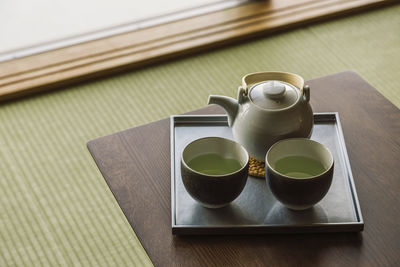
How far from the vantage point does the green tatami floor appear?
4.72ft

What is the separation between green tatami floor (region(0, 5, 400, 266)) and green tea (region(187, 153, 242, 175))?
536 millimetres

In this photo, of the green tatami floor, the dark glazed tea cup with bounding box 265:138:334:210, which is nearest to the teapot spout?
the dark glazed tea cup with bounding box 265:138:334:210

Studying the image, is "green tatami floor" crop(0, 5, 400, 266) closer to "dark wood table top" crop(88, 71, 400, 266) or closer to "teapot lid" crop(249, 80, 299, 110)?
"dark wood table top" crop(88, 71, 400, 266)

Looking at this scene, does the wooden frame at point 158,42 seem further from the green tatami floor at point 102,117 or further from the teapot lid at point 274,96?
the teapot lid at point 274,96

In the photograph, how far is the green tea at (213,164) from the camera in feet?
3.03

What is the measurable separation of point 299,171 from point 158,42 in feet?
4.10

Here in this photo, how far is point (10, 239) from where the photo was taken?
57.0 inches

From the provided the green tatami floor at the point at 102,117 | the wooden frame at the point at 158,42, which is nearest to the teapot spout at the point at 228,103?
the green tatami floor at the point at 102,117

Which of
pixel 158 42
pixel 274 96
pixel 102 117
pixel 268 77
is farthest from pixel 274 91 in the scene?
pixel 158 42

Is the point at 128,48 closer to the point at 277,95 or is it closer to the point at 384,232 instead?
the point at 277,95

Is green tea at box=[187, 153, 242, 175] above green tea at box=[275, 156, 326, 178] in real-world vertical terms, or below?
below

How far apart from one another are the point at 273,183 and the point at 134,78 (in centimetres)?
116

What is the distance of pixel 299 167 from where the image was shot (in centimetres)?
92

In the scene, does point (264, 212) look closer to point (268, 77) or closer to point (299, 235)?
point (299, 235)
